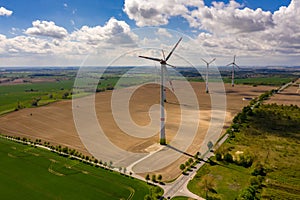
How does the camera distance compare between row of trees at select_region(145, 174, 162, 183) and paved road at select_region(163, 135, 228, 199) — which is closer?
paved road at select_region(163, 135, 228, 199)

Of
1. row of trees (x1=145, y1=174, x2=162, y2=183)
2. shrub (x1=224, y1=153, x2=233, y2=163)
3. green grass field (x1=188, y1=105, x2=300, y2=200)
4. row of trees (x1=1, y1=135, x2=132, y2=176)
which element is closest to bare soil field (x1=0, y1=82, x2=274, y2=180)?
row of trees (x1=145, y1=174, x2=162, y2=183)

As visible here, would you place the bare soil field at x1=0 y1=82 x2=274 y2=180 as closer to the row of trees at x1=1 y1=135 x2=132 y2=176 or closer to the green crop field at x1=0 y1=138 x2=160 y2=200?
the row of trees at x1=1 y1=135 x2=132 y2=176

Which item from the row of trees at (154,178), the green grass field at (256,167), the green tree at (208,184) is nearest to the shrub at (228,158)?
the green grass field at (256,167)

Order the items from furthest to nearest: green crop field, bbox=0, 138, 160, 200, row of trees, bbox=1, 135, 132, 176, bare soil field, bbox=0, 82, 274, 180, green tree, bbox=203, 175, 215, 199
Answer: bare soil field, bbox=0, 82, 274, 180 < row of trees, bbox=1, 135, 132, 176 < green tree, bbox=203, 175, 215, 199 < green crop field, bbox=0, 138, 160, 200

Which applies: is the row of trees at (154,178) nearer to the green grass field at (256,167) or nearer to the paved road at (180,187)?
the paved road at (180,187)

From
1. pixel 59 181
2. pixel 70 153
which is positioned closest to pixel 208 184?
pixel 59 181

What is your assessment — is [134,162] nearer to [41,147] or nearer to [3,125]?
[41,147]
